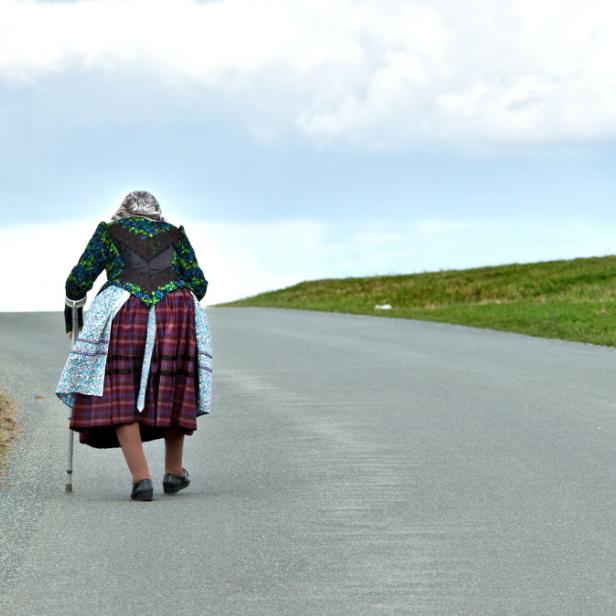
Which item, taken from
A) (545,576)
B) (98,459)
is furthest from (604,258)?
(545,576)

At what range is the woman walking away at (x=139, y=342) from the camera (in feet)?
28.6

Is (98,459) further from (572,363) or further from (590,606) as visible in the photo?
(572,363)

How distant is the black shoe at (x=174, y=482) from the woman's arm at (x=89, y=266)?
1.40 m

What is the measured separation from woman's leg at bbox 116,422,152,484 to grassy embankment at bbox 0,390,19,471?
2.23 meters

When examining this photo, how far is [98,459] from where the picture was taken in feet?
36.3

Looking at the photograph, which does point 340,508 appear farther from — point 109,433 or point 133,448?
point 109,433

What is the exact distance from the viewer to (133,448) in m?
8.78

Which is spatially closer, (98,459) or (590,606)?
(590,606)

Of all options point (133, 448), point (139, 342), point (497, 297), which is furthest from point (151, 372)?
point (497, 297)

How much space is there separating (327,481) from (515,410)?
187 inches

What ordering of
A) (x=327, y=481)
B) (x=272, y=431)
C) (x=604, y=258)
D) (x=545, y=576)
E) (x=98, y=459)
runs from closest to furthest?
(x=545, y=576), (x=327, y=481), (x=98, y=459), (x=272, y=431), (x=604, y=258)

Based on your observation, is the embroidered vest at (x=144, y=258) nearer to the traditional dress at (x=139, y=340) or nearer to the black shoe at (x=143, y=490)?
the traditional dress at (x=139, y=340)

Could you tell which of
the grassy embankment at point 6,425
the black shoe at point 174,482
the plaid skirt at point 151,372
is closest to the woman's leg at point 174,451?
the black shoe at point 174,482

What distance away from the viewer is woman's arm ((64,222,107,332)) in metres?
8.93
